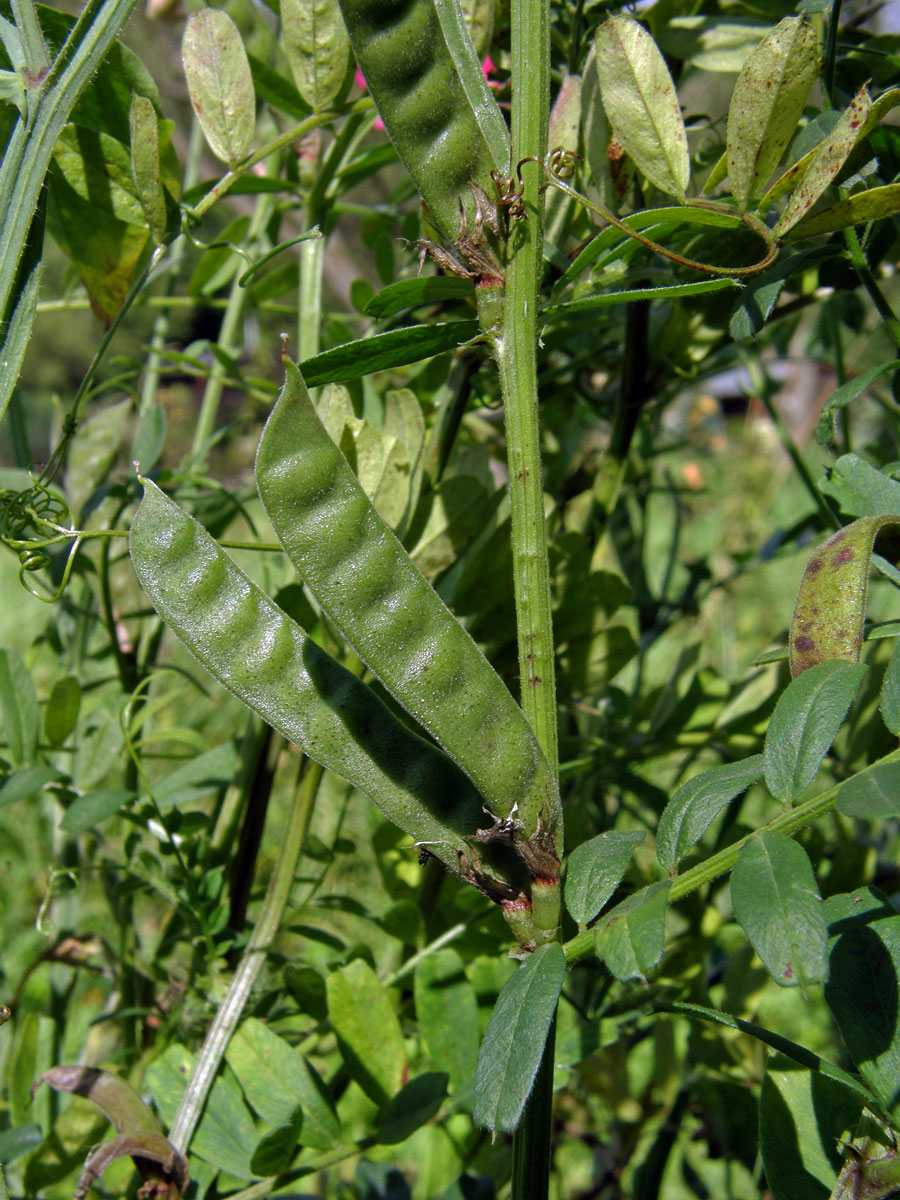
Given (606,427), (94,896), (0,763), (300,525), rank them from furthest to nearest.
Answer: (94,896)
(606,427)
(0,763)
(300,525)

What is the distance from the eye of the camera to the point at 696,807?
42 centimetres

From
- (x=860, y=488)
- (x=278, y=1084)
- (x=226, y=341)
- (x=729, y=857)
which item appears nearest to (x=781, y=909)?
(x=729, y=857)

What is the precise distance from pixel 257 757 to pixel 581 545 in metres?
0.26

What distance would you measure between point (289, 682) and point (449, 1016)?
280mm

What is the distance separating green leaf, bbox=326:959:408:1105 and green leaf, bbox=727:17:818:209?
47 cm

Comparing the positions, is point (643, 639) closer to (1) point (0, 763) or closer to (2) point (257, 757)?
(2) point (257, 757)

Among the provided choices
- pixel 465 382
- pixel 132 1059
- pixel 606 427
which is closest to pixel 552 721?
pixel 465 382

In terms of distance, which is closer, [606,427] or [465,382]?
[465,382]

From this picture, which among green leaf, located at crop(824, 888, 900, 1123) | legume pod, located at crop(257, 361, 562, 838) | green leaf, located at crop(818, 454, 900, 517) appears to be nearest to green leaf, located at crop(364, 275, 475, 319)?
legume pod, located at crop(257, 361, 562, 838)

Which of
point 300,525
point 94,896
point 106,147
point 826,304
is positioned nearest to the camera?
point 300,525

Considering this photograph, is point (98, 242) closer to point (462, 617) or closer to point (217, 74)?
point (217, 74)

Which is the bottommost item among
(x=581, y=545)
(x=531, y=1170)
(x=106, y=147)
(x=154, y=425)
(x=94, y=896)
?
(x=94, y=896)

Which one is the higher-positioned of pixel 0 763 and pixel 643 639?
pixel 0 763

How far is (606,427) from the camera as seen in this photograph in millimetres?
1097
